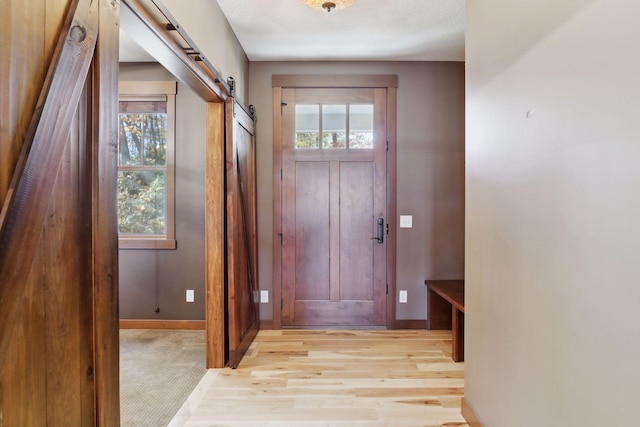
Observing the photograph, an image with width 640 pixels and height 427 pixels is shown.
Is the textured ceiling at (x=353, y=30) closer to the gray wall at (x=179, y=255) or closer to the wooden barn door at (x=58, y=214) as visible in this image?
the gray wall at (x=179, y=255)

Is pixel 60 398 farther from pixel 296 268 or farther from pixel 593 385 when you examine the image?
pixel 296 268

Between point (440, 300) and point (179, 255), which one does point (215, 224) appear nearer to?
point (179, 255)

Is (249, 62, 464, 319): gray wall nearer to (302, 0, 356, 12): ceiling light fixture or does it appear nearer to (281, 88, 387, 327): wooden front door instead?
(281, 88, 387, 327): wooden front door

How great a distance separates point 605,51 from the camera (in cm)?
95

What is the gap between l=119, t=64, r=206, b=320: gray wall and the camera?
10.9 feet

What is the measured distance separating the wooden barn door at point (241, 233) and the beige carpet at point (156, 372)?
0.39 meters

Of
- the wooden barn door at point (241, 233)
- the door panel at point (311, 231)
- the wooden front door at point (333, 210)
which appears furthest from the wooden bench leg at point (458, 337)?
the wooden barn door at point (241, 233)

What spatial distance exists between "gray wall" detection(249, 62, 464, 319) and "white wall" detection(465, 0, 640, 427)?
5.16ft

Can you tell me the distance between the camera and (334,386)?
89.2 inches

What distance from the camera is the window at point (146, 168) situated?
3.33 meters

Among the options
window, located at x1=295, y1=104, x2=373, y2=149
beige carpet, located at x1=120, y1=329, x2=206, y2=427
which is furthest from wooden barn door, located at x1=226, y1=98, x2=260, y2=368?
window, located at x1=295, y1=104, x2=373, y2=149

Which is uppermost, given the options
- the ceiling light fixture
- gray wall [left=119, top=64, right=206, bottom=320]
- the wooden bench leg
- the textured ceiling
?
the textured ceiling

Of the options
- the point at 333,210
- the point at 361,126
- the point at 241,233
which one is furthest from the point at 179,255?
the point at 361,126

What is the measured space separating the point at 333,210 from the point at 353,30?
165cm
